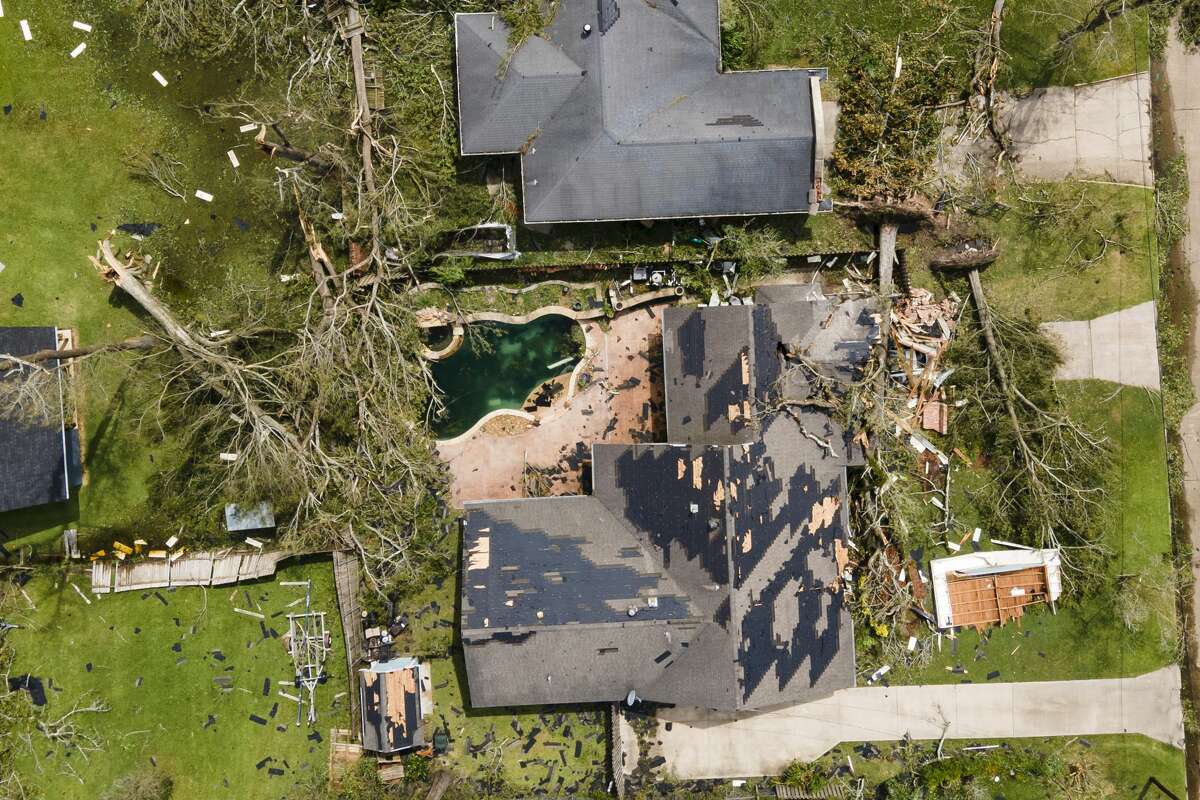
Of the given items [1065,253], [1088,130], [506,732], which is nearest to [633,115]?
[1065,253]

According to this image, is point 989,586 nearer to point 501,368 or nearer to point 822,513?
point 822,513

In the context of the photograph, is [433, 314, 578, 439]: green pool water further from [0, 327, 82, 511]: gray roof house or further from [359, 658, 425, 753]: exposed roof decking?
[0, 327, 82, 511]: gray roof house

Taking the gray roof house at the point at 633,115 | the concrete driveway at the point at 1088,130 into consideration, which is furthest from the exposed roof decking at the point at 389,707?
the concrete driveway at the point at 1088,130

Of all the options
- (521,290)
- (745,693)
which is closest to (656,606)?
(745,693)

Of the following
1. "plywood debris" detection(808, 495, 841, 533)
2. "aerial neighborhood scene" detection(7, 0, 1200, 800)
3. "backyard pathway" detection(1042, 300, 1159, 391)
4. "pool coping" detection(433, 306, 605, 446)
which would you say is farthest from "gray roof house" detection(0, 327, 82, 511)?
"backyard pathway" detection(1042, 300, 1159, 391)

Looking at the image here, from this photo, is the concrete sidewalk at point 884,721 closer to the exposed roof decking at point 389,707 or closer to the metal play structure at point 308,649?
the exposed roof decking at point 389,707

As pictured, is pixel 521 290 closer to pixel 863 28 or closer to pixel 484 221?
pixel 484 221
